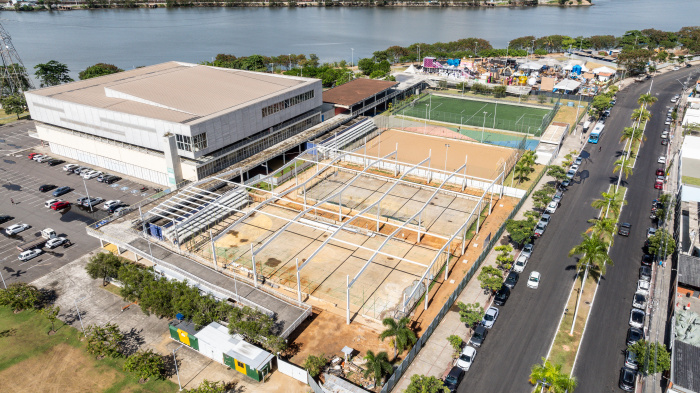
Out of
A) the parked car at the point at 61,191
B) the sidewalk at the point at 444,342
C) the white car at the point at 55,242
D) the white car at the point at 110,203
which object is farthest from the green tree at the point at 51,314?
the sidewalk at the point at 444,342

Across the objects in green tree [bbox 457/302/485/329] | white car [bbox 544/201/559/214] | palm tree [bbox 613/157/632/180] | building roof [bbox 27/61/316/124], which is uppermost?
building roof [bbox 27/61/316/124]

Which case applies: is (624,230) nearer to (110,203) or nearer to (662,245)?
(662,245)

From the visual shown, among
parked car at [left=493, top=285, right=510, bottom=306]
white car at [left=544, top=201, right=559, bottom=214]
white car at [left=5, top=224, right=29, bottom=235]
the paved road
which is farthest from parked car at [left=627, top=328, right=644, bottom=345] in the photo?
white car at [left=5, top=224, right=29, bottom=235]

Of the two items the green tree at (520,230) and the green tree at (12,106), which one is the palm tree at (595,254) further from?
the green tree at (12,106)

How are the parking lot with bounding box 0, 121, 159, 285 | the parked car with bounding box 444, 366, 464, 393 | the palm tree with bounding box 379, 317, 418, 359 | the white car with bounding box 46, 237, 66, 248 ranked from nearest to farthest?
the parked car with bounding box 444, 366, 464, 393
the palm tree with bounding box 379, 317, 418, 359
the parking lot with bounding box 0, 121, 159, 285
the white car with bounding box 46, 237, 66, 248

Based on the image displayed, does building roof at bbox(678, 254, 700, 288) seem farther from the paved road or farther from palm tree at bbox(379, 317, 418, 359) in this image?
palm tree at bbox(379, 317, 418, 359)

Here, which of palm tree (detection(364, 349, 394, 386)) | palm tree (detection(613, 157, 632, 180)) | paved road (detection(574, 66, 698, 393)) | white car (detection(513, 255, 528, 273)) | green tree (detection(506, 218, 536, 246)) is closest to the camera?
palm tree (detection(364, 349, 394, 386))

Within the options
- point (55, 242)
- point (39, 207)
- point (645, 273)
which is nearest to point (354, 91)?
point (39, 207)
